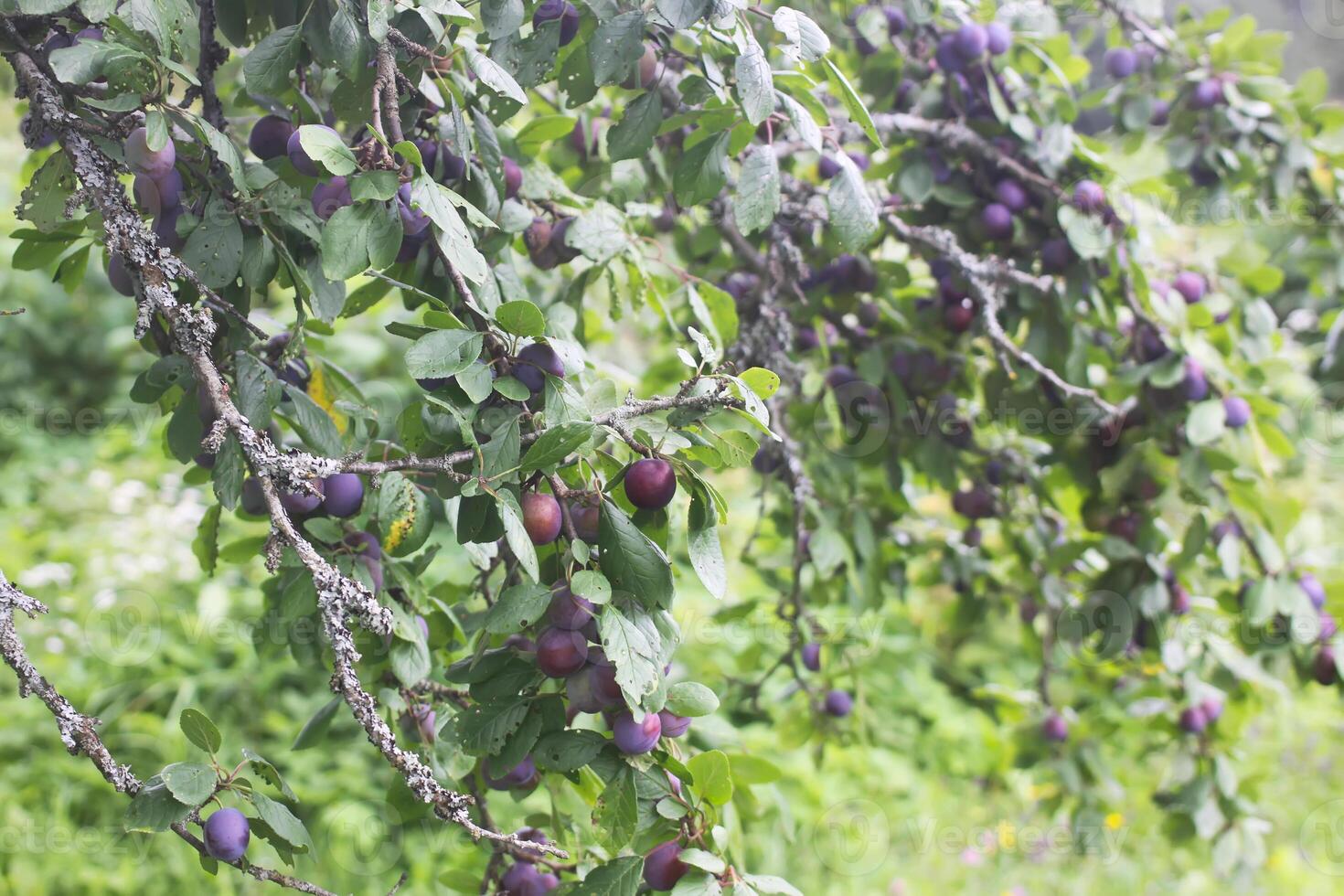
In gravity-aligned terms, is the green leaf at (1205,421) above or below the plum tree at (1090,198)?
below

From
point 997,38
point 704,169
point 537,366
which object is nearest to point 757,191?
point 704,169

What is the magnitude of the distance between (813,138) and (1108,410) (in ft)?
2.25

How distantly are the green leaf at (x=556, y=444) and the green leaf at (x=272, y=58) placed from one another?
0.37 meters

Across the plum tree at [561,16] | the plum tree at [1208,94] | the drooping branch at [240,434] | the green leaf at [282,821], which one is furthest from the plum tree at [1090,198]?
the green leaf at [282,821]

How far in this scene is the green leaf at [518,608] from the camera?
71 centimetres

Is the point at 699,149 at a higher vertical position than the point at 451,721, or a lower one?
higher

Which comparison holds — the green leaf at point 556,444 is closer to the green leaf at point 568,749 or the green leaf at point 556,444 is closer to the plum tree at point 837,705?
the green leaf at point 568,749

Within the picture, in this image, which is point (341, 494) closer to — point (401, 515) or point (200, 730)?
point (401, 515)

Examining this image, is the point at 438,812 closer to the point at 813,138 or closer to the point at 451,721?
the point at 451,721

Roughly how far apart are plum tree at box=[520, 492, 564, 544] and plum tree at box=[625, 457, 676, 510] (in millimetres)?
56

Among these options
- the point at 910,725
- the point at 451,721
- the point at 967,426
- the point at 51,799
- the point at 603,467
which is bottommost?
the point at 910,725

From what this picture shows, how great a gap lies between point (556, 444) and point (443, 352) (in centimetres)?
11

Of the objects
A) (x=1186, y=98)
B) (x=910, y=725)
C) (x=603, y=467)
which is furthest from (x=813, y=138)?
(x=910, y=725)

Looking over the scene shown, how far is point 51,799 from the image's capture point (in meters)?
2.23
